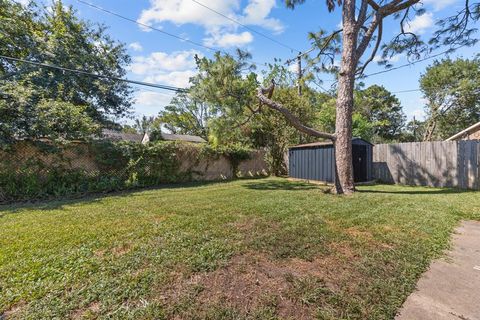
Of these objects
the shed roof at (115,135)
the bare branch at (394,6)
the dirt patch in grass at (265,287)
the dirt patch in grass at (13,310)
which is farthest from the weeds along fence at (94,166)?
the bare branch at (394,6)

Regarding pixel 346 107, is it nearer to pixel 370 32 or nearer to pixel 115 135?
pixel 370 32

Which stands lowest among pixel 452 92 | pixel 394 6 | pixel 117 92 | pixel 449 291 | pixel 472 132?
pixel 449 291

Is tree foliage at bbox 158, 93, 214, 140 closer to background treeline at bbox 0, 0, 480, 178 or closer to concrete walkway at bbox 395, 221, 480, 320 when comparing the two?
background treeline at bbox 0, 0, 480, 178

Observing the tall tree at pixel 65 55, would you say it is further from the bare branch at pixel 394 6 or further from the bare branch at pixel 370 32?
the bare branch at pixel 394 6

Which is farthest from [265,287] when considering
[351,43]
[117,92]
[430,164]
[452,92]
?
[452,92]

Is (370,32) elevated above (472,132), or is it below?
above

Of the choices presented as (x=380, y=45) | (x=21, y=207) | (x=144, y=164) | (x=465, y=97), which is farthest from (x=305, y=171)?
(x=465, y=97)

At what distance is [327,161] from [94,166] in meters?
8.40

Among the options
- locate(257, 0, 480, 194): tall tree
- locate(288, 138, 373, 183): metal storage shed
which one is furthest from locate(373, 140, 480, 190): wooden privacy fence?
locate(257, 0, 480, 194): tall tree

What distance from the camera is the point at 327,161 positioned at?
8812 millimetres

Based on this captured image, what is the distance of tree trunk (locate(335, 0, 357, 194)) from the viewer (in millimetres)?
6449

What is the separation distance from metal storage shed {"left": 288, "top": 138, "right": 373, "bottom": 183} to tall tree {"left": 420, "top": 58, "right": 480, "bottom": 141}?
15249 millimetres

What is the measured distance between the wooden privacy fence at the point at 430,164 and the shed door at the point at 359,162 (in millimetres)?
792

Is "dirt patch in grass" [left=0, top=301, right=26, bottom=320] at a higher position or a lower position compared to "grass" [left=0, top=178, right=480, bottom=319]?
lower
